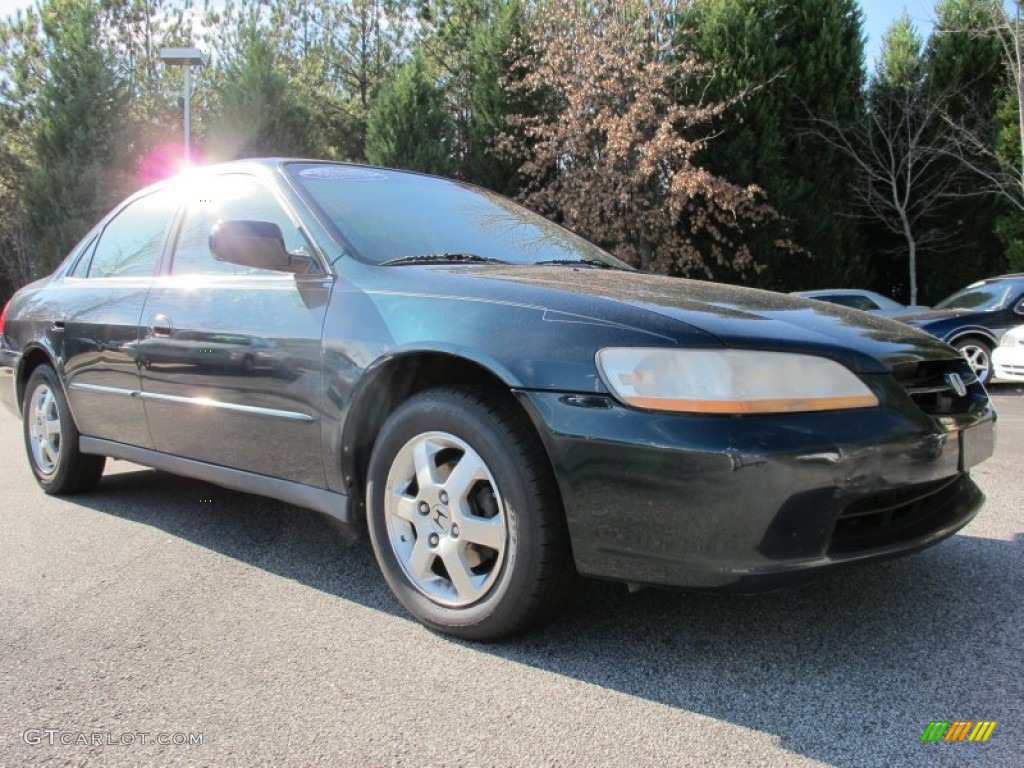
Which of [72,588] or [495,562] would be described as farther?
[72,588]

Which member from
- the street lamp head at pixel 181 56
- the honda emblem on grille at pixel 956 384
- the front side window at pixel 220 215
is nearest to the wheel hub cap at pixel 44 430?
the front side window at pixel 220 215

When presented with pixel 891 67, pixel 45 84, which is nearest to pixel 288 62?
pixel 45 84

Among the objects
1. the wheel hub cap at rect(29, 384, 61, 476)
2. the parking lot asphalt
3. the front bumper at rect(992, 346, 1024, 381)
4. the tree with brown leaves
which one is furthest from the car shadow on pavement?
the tree with brown leaves

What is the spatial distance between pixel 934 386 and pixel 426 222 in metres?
1.93

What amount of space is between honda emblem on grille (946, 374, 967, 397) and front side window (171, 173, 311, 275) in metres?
2.24

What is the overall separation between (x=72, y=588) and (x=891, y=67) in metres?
18.1

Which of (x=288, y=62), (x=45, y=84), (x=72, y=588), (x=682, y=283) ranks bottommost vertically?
(x=72, y=588)

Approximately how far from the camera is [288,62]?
26656 mm

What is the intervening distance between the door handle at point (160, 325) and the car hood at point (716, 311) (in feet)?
4.34

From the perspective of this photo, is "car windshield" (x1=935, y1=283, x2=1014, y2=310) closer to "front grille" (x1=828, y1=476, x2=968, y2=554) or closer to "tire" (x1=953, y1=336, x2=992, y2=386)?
"tire" (x1=953, y1=336, x2=992, y2=386)

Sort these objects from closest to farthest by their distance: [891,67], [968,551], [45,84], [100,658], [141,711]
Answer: [141,711] < [100,658] < [968,551] < [891,67] < [45,84]

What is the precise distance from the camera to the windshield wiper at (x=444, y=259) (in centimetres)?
294

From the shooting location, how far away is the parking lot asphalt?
198cm

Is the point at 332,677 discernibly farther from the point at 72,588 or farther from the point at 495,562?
the point at 72,588
